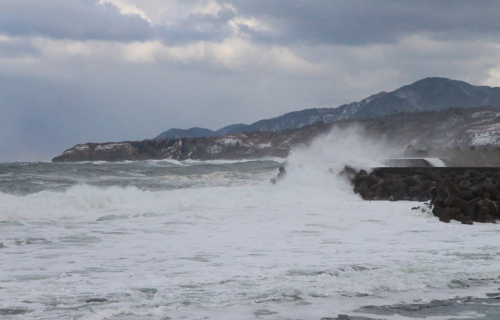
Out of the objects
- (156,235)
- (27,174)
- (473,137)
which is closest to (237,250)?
(156,235)

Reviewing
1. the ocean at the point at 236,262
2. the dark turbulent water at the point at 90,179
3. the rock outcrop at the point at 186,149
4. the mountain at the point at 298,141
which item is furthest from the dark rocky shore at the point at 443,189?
the rock outcrop at the point at 186,149

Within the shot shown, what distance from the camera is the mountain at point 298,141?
271 ft

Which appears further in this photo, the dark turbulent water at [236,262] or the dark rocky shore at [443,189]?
the dark rocky shore at [443,189]

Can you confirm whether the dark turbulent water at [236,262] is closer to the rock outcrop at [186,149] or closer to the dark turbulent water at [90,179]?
the dark turbulent water at [90,179]

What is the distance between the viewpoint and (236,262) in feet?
19.7

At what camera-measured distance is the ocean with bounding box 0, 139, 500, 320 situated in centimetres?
413

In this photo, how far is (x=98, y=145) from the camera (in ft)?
295

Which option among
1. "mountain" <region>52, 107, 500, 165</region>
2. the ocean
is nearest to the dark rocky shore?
the ocean

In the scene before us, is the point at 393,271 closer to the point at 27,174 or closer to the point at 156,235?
the point at 156,235

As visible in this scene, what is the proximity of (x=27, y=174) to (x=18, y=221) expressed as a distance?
15341 mm

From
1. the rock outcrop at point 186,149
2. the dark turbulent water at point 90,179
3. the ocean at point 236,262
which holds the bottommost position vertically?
the ocean at point 236,262

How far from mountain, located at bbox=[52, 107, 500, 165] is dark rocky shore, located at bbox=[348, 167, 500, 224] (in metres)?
60.3

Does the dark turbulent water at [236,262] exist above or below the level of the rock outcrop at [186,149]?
below

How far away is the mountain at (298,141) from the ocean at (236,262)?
226ft
